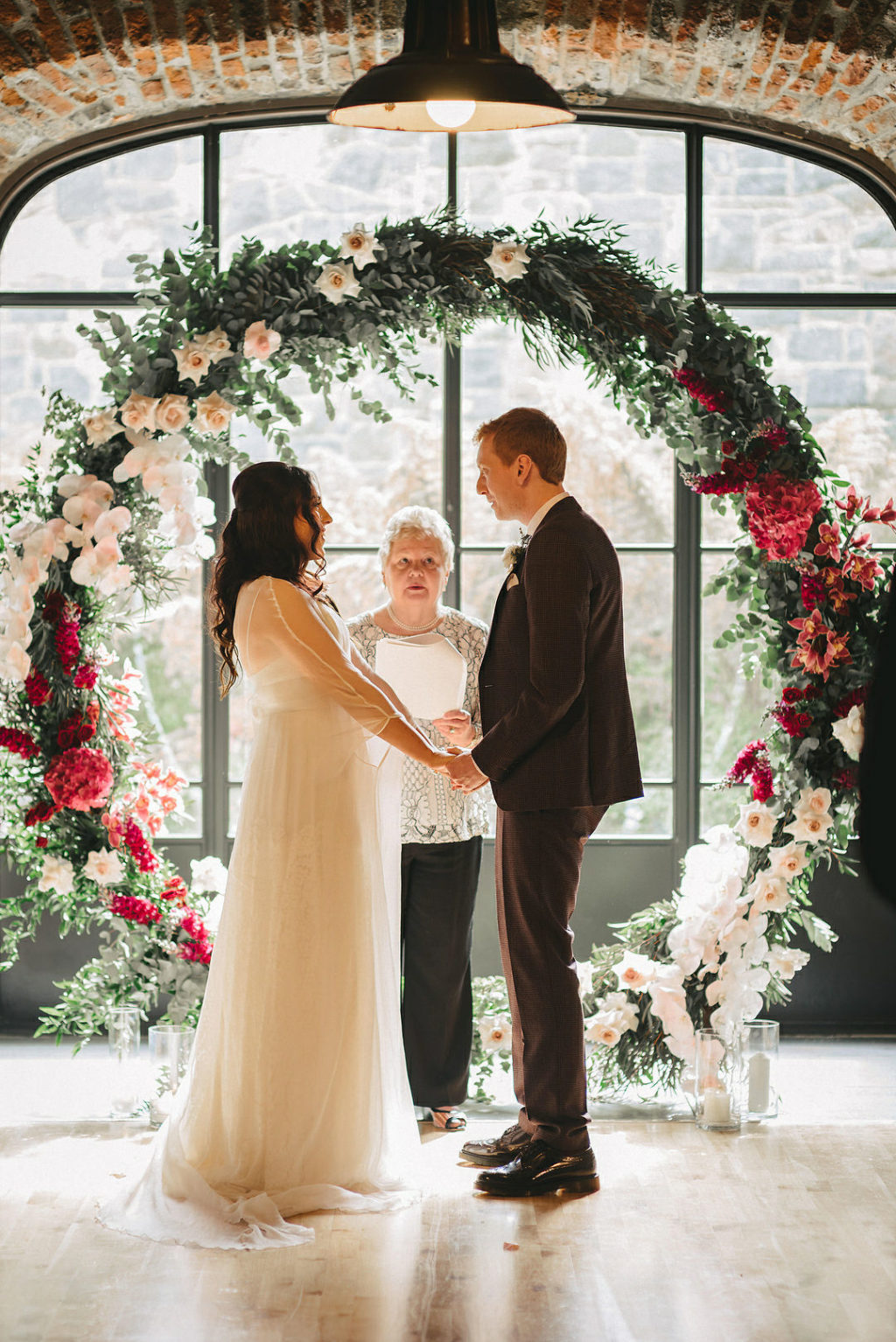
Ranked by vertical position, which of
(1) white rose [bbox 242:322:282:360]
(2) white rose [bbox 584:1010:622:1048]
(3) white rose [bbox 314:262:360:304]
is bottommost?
(2) white rose [bbox 584:1010:622:1048]

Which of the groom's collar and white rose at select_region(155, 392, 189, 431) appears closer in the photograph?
the groom's collar

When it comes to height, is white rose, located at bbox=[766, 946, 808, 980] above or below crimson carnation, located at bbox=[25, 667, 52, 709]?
below

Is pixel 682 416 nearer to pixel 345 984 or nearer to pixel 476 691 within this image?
pixel 476 691

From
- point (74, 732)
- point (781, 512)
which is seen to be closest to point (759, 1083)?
point (781, 512)

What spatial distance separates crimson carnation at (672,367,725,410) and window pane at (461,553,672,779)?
1176 mm

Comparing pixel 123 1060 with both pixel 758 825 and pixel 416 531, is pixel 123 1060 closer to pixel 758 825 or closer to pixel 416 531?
pixel 416 531

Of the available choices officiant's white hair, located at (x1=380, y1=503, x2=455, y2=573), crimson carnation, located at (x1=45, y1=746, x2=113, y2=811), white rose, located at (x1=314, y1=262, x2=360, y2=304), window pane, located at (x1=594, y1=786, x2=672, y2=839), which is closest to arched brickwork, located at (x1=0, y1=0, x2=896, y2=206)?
white rose, located at (x1=314, y1=262, x2=360, y2=304)

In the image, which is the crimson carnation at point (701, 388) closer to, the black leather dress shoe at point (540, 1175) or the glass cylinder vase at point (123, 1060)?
the black leather dress shoe at point (540, 1175)

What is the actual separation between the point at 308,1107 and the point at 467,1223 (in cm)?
44

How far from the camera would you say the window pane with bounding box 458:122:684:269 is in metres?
5.09

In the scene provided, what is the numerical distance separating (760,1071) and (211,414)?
7.87ft

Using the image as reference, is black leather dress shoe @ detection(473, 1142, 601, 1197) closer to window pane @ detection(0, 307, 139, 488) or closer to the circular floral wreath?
the circular floral wreath

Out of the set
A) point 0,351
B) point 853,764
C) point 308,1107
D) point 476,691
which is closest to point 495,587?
point 476,691

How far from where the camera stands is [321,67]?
4648mm
